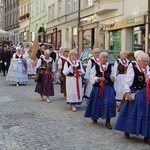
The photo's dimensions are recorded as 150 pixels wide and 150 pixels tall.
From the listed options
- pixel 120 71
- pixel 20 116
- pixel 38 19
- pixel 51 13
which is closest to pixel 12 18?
pixel 38 19

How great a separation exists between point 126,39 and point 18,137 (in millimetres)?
17902

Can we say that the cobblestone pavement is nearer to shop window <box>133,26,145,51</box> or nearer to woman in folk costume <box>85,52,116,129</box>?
woman in folk costume <box>85,52,116,129</box>

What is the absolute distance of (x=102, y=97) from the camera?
7.63 meters

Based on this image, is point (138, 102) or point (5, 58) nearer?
point (138, 102)

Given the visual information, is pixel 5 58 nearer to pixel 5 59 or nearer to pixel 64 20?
pixel 5 59

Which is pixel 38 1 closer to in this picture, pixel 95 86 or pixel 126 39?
pixel 126 39

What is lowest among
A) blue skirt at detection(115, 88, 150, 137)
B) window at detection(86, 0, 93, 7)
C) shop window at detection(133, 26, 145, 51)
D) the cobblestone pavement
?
the cobblestone pavement

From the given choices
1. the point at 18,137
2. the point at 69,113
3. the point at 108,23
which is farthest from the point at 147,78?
the point at 108,23

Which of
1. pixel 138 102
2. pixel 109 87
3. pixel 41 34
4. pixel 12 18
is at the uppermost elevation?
pixel 12 18

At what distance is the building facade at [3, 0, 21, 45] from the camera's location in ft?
204

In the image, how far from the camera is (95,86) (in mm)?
7828

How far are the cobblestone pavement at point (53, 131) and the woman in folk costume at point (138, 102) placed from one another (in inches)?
11.4

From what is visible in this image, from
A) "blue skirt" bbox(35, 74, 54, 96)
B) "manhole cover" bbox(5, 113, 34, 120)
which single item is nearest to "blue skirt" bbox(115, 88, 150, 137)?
"manhole cover" bbox(5, 113, 34, 120)

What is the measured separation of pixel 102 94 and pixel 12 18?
5971 centimetres
